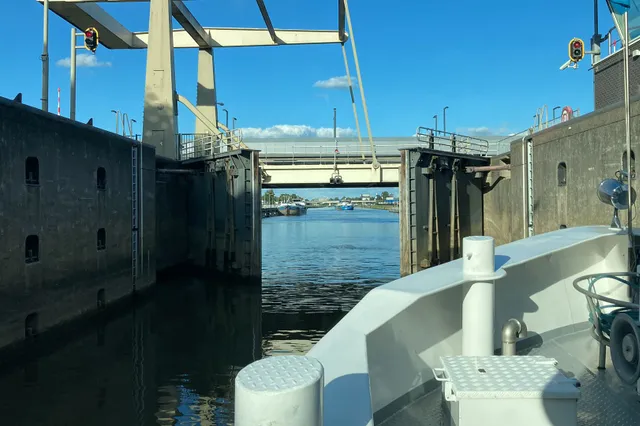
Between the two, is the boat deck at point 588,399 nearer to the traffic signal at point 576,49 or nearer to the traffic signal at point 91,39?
the traffic signal at point 576,49

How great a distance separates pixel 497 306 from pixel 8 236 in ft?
31.3

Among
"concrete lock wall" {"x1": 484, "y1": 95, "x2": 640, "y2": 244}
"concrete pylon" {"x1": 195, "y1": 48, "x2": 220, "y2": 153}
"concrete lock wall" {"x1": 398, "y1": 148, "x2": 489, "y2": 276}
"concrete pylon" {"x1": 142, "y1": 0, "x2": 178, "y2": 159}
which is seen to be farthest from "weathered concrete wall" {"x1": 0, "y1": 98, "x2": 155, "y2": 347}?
"concrete lock wall" {"x1": 484, "y1": 95, "x2": 640, "y2": 244}

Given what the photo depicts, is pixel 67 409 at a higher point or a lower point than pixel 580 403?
lower

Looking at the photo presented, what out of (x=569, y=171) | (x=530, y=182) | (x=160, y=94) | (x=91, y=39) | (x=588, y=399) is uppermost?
(x=91, y=39)

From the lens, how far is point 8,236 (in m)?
10.0

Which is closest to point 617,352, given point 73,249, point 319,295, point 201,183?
point 73,249

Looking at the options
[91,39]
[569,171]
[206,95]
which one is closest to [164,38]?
[91,39]

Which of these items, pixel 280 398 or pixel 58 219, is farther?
pixel 58 219

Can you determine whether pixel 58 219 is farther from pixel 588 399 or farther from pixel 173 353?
pixel 588 399

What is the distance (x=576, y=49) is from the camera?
15.7 metres

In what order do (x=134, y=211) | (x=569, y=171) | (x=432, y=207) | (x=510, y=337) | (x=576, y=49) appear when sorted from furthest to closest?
1. (x=432, y=207)
2. (x=134, y=211)
3. (x=576, y=49)
4. (x=569, y=171)
5. (x=510, y=337)

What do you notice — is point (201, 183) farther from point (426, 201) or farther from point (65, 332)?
→ point (65, 332)

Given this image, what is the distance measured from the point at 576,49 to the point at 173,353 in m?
14.6

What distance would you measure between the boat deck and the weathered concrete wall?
29.4 ft
